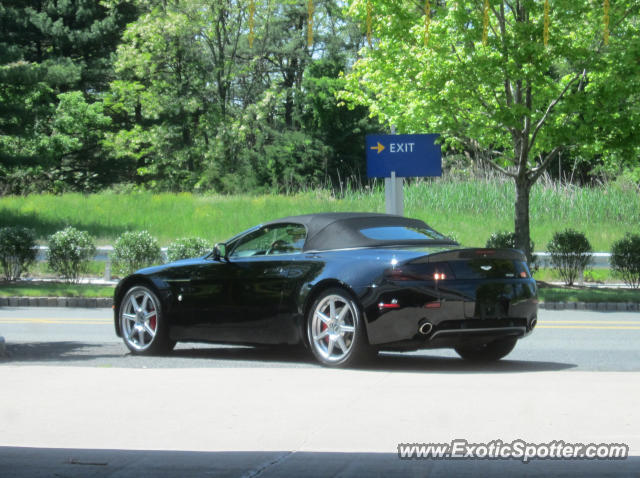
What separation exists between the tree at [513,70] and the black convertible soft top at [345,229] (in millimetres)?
11090

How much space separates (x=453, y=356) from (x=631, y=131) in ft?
43.3

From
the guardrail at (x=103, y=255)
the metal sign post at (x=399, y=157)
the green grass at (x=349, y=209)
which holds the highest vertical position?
the metal sign post at (x=399, y=157)

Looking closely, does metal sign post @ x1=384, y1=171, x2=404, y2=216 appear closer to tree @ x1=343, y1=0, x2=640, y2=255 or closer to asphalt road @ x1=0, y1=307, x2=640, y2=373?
tree @ x1=343, y1=0, x2=640, y2=255

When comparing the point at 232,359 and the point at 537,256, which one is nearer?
the point at 232,359

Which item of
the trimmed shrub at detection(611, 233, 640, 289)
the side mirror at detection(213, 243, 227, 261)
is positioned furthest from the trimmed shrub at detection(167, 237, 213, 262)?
the side mirror at detection(213, 243, 227, 261)

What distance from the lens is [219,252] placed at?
10.4 m

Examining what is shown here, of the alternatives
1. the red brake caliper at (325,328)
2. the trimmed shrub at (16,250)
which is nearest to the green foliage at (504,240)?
the trimmed shrub at (16,250)

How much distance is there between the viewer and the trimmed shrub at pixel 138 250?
81.7 ft

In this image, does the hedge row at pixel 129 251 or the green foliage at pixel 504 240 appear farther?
the green foliage at pixel 504 240

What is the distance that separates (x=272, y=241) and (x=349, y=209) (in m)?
24.9

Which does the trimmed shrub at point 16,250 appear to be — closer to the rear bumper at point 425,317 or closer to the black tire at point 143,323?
the black tire at point 143,323

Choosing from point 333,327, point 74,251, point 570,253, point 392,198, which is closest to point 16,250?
point 74,251

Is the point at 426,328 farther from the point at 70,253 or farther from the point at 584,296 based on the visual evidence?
the point at 70,253

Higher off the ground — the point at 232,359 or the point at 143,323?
the point at 143,323
